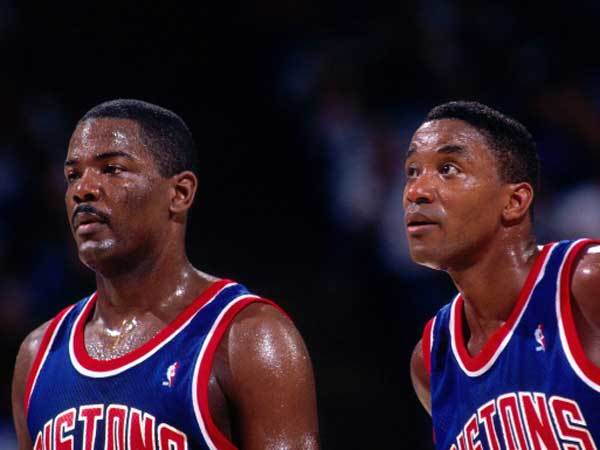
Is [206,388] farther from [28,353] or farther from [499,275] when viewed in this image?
[499,275]

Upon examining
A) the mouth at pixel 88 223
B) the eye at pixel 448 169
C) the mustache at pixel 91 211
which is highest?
the eye at pixel 448 169

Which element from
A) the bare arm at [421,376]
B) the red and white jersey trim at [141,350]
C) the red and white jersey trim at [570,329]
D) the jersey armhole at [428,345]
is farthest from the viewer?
the bare arm at [421,376]

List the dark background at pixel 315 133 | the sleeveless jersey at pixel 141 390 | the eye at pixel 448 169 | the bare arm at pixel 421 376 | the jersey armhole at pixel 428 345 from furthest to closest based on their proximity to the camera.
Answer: the dark background at pixel 315 133 → the bare arm at pixel 421 376 → the jersey armhole at pixel 428 345 → the eye at pixel 448 169 → the sleeveless jersey at pixel 141 390

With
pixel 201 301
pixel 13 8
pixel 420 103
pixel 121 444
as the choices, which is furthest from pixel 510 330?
pixel 13 8

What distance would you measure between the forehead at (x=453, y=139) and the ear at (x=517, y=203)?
153mm

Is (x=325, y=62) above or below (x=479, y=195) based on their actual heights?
above

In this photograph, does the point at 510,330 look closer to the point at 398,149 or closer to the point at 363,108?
the point at 398,149

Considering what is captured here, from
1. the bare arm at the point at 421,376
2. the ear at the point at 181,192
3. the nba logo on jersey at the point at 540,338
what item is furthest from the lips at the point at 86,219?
the nba logo on jersey at the point at 540,338

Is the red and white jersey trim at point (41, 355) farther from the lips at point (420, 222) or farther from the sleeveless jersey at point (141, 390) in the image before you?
the lips at point (420, 222)

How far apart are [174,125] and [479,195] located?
3.71 feet

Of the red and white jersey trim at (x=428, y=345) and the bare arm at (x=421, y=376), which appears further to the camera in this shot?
the bare arm at (x=421, y=376)

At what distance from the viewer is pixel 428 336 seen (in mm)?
4070

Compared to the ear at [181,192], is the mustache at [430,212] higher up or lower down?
lower down

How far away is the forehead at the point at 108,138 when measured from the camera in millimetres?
3820
